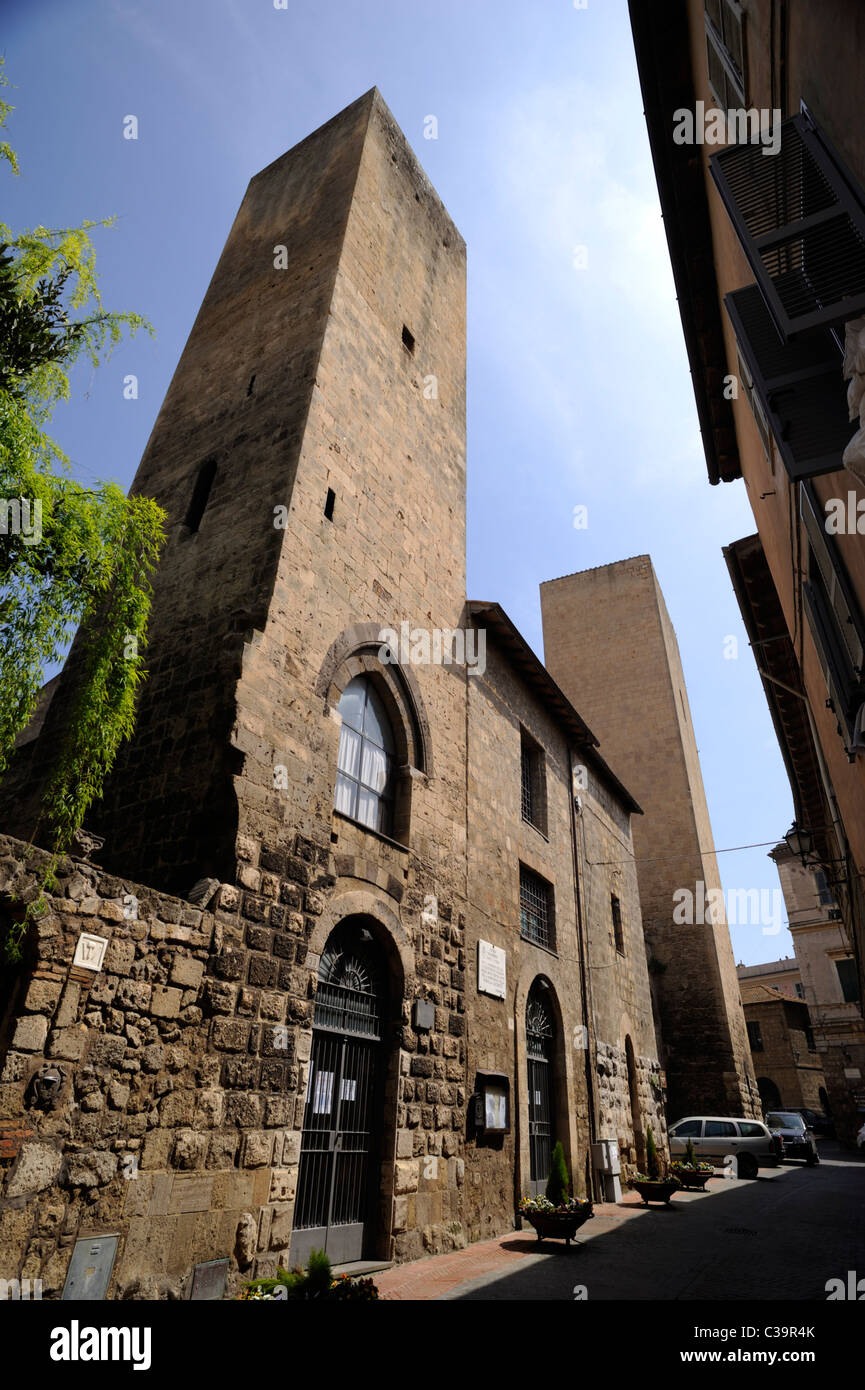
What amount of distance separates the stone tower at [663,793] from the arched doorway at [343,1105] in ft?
46.8

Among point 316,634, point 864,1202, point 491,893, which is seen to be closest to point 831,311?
point 316,634

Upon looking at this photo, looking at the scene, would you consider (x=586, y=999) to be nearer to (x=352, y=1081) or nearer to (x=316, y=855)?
(x=352, y=1081)

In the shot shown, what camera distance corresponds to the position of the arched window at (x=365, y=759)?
8.20m

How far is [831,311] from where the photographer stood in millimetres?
3365

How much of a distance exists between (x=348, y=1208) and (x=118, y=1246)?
270 cm

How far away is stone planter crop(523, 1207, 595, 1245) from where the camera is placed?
25.8 ft

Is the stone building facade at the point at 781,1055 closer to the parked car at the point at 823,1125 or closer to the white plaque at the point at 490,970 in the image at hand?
the parked car at the point at 823,1125

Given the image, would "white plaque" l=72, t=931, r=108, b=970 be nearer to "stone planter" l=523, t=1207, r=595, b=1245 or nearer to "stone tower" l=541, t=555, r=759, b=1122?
"stone planter" l=523, t=1207, r=595, b=1245

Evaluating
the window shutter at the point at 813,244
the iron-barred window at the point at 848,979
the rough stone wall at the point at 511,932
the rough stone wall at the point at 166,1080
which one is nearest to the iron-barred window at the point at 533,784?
the rough stone wall at the point at 511,932

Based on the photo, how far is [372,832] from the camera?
26.5 feet

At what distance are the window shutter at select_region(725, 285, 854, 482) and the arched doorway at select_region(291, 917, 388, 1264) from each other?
18.8 ft

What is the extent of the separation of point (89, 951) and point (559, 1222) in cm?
601

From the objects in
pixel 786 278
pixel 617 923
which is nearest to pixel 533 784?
pixel 617 923
